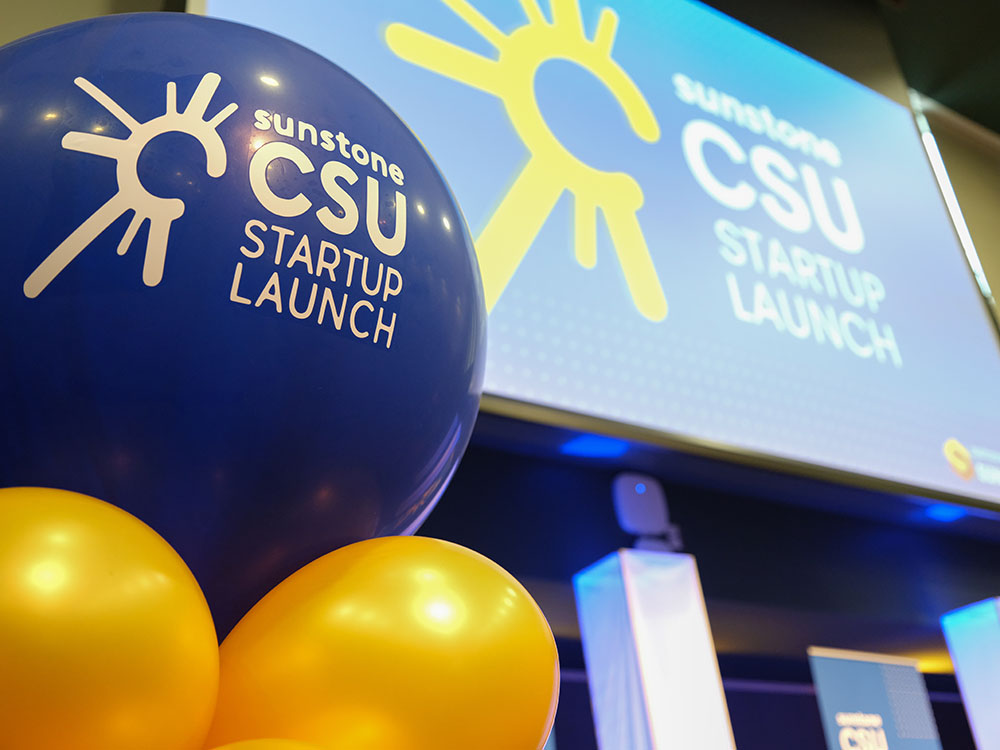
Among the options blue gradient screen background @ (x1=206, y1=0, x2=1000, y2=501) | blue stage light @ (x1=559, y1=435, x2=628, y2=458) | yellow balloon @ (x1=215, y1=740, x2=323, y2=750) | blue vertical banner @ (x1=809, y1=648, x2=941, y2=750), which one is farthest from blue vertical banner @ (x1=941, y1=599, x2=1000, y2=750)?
yellow balloon @ (x1=215, y1=740, x2=323, y2=750)

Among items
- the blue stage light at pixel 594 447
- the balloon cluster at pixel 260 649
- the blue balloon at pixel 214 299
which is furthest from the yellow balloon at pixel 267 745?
the blue stage light at pixel 594 447

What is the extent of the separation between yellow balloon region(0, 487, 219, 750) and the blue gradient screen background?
3.29ft

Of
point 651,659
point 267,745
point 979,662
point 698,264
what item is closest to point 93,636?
point 267,745

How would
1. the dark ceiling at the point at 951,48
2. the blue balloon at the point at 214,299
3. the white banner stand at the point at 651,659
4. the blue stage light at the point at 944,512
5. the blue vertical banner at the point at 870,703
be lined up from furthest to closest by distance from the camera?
1. the dark ceiling at the point at 951,48
2. the blue stage light at the point at 944,512
3. the blue vertical banner at the point at 870,703
4. the white banner stand at the point at 651,659
5. the blue balloon at the point at 214,299

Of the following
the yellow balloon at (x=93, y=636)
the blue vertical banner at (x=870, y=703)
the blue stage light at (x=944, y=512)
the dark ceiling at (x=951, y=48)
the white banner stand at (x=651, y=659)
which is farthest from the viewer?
the dark ceiling at (x=951, y=48)

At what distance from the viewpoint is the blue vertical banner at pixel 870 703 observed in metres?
1.88

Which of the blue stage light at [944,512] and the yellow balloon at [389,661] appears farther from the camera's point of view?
the blue stage light at [944,512]

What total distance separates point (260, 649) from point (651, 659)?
104 cm

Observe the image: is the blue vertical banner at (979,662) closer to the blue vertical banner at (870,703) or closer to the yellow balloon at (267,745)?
the blue vertical banner at (870,703)

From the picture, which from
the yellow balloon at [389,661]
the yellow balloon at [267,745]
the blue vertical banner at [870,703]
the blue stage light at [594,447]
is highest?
the blue stage light at [594,447]

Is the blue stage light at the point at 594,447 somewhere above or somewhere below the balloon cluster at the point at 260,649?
above

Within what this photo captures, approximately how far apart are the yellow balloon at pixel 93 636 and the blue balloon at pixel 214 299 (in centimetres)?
9

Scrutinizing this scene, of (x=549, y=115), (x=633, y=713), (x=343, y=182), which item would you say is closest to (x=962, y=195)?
(x=549, y=115)

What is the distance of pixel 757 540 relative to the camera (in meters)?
1.94
